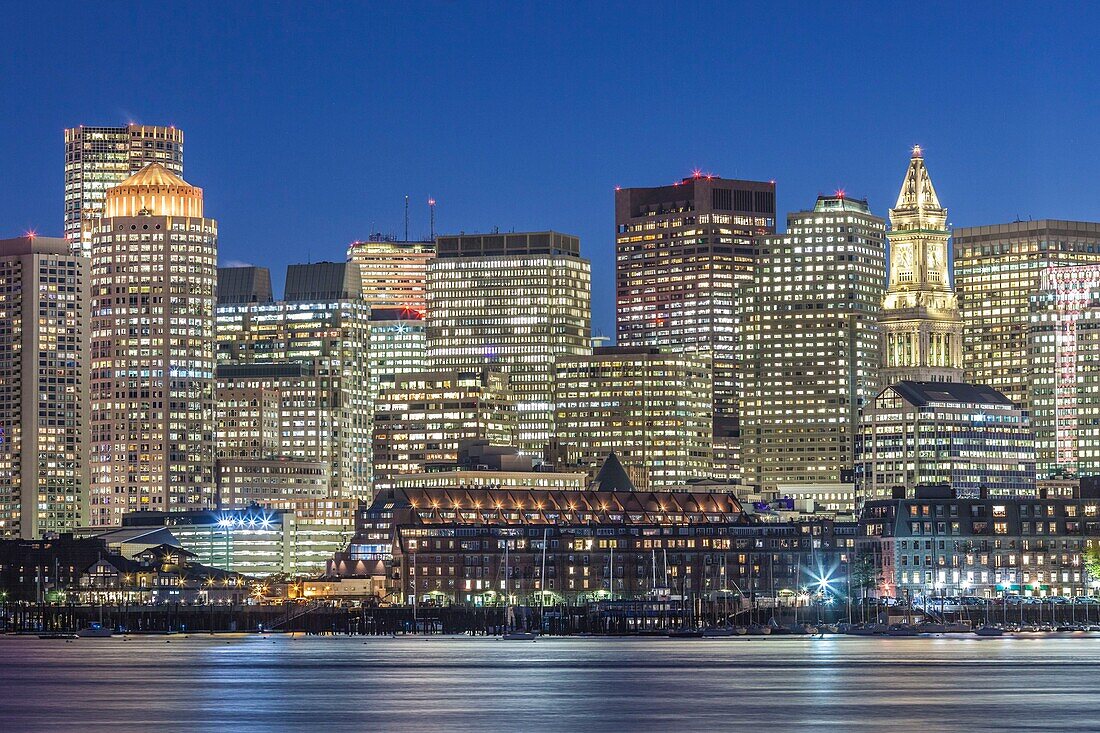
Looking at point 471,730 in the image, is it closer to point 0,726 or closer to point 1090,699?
point 0,726

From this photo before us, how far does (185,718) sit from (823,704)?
40.2 metres

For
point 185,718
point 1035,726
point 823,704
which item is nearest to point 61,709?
point 185,718

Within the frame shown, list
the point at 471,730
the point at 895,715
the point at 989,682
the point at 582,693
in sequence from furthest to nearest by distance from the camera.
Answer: the point at 989,682 → the point at 582,693 → the point at 895,715 → the point at 471,730

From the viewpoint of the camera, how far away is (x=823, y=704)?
160 metres

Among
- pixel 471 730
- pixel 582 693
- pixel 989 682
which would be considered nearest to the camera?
pixel 471 730

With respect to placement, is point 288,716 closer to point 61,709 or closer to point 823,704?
point 61,709

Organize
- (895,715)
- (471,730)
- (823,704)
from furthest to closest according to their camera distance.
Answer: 1. (823,704)
2. (895,715)
3. (471,730)

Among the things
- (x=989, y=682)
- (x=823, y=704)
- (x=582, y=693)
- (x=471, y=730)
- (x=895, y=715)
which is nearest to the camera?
(x=471, y=730)

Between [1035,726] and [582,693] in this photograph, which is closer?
[1035,726]

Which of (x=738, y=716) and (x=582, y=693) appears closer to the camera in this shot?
(x=738, y=716)

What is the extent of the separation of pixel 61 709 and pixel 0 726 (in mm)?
14924

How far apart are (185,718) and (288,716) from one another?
6384 mm

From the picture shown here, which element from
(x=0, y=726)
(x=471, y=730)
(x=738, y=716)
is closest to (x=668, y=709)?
(x=738, y=716)

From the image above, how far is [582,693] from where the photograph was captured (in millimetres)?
171500
